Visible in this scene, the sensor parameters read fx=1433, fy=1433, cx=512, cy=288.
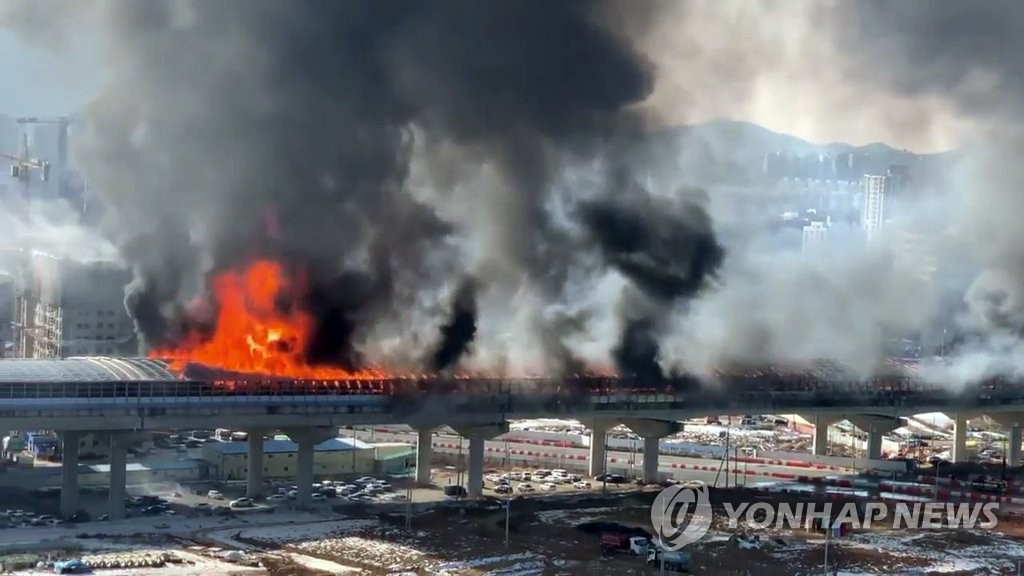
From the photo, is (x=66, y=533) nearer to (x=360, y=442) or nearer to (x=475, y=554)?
(x=475, y=554)

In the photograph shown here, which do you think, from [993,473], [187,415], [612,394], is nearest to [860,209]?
Result: [993,473]

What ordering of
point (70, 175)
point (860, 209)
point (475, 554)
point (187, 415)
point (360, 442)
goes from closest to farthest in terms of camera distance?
point (475, 554), point (187, 415), point (360, 442), point (70, 175), point (860, 209)

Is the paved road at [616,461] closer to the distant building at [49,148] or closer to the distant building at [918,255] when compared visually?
the distant building at [918,255]

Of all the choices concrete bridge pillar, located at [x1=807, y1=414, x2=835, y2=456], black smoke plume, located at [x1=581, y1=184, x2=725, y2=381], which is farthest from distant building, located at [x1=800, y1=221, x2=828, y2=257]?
concrete bridge pillar, located at [x1=807, y1=414, x2=835, y2=456]

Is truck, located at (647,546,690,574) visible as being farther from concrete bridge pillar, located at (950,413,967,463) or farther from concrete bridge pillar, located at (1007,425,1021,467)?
concrete bridge pillar, located at (1007,425,1021,467)

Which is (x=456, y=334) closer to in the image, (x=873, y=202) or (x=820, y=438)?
(x=820, y=438)

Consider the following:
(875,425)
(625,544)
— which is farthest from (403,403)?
(875,425)
